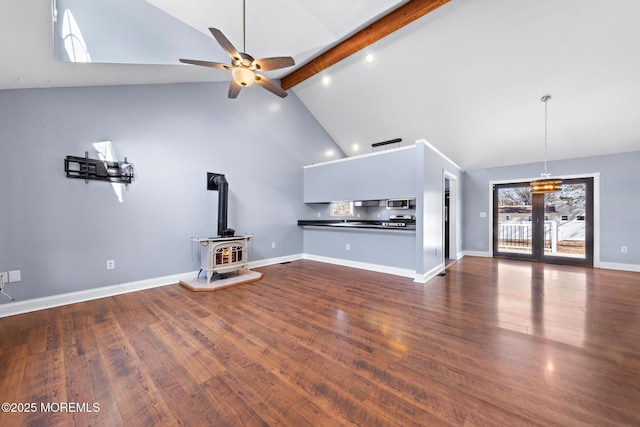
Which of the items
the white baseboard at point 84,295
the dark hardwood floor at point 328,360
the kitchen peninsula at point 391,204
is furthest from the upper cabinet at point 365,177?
the white baseboard at point 84,295

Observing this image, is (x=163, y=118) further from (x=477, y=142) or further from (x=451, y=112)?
(x=477, y=142)

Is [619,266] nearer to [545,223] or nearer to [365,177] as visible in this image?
[545,223]

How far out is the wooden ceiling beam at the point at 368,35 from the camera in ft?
11.0

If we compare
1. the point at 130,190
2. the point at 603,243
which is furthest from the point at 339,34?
the point at 603,243

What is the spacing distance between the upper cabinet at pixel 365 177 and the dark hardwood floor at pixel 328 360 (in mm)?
1961

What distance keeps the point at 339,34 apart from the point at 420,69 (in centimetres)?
160

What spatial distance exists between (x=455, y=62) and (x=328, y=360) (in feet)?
15.9

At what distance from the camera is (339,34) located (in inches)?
157

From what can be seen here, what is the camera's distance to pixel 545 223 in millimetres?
5598

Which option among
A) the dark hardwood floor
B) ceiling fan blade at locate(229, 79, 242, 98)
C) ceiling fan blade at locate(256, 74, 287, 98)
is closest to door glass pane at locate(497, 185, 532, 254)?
the dark hardwood floor

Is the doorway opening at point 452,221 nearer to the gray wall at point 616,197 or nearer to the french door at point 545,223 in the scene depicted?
the french door at point 545,223

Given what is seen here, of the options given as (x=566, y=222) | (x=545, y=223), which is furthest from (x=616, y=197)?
(x=545, y=223)

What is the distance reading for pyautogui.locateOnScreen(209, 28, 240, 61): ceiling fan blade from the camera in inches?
85.0

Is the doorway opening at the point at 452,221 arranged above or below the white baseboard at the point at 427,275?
above
